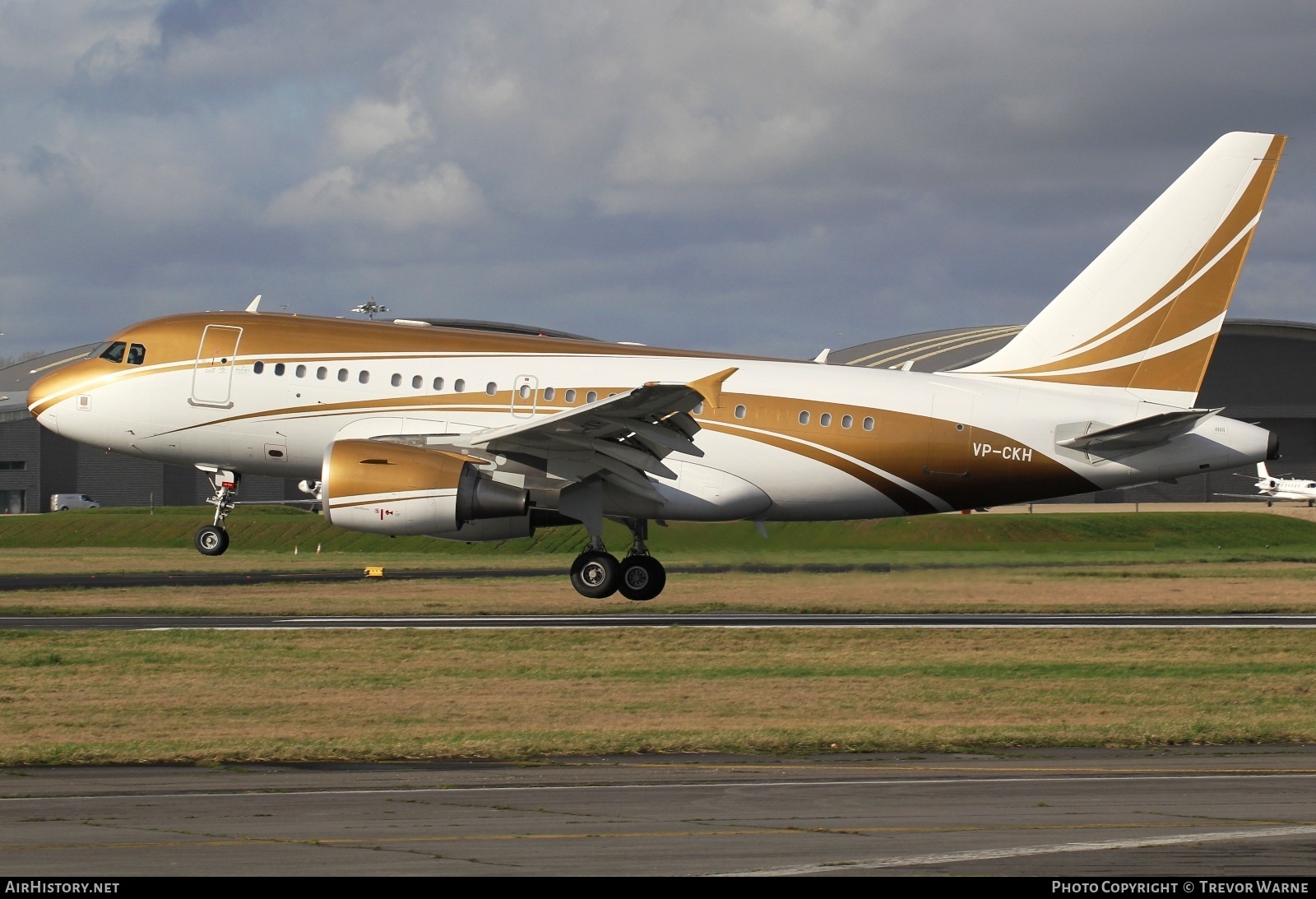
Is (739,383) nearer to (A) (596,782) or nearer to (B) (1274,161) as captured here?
(B) (1274,161)

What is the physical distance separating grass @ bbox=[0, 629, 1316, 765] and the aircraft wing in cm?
302

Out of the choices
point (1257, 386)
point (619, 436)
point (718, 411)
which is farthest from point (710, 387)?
point (1257, 386)

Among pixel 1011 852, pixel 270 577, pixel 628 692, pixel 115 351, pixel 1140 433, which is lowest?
pixel 1011 852

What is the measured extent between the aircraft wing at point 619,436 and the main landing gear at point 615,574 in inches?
55.1

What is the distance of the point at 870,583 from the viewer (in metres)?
28.6

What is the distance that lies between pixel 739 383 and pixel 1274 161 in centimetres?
1107

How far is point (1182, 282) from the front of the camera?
26.9m

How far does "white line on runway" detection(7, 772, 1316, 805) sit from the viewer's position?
1122 centimetres

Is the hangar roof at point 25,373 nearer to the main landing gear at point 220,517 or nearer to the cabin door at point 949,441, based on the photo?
the main landing gear at point 220,517

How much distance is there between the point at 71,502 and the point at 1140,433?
72171 millimetres

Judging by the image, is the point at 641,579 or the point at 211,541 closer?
the point at 641,579

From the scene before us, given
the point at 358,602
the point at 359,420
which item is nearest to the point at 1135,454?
the point at 359,420

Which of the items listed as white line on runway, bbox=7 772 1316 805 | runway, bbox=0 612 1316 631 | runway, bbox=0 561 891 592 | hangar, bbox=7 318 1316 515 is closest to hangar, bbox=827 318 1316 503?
hangar, bbox=7 318 1316 515

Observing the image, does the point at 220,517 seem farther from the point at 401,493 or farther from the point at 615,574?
the point at 615,574
